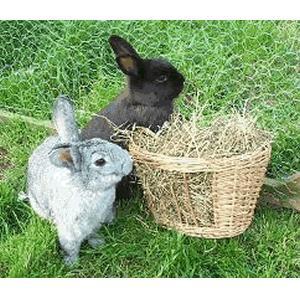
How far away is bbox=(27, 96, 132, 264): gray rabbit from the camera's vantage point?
228cm

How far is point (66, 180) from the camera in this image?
2.34m

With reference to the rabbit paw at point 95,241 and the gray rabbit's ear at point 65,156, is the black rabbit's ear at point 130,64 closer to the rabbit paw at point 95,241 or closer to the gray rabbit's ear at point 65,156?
the gray rabbit's ear at point 65,156

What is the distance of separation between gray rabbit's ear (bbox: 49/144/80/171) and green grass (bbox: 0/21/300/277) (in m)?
0.22

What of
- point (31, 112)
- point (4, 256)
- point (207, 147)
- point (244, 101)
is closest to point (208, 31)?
point (244, 101)

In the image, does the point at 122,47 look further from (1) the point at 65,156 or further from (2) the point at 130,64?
(1) the point at 65,156

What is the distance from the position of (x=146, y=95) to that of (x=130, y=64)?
0.10 m

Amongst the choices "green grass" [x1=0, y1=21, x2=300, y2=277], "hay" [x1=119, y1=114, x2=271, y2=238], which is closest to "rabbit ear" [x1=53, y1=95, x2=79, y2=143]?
"hay" [x1=119, y1=114, x2=271, y2=238]

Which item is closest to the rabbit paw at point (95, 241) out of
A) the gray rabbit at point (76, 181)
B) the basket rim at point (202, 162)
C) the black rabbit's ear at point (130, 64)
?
the gray rabbit at point (76, 181)

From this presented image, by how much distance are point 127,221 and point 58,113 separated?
38 cm

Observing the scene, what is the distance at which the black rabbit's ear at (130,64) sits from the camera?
8.08 ft

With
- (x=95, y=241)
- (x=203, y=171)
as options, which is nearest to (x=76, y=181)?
(x=95, y=241)

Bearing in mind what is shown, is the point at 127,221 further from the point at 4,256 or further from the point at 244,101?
the point at 244,101

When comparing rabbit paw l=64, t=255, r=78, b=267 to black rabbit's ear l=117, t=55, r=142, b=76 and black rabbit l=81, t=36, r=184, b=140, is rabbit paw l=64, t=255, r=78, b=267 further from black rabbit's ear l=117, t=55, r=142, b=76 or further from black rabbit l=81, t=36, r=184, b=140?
black rabbit's ear l=117, t=55, r=142, b=76

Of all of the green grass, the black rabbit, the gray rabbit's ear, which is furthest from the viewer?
the black rabbit
